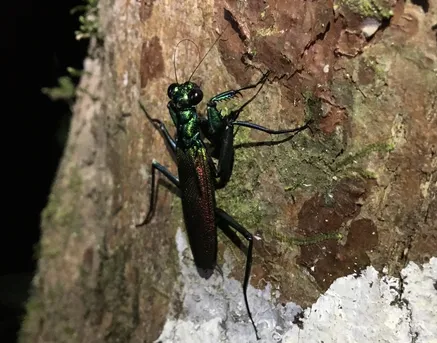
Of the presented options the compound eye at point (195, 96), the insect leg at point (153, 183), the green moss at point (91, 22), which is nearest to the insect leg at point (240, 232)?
the insect leg at point (153, 183)

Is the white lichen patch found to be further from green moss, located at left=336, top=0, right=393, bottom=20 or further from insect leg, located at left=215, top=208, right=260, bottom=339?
green moss, located at left=336, top=0, right=393, bottom=20

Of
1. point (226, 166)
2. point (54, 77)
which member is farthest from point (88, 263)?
point (54, 77)

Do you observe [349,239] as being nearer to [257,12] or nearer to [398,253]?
[398,253]

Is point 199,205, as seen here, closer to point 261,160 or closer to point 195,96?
point 261,160

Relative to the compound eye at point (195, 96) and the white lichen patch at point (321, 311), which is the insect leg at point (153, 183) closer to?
the white lichen patch at point (321, 311)

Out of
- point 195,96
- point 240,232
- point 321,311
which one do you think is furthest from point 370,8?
point 321,311
